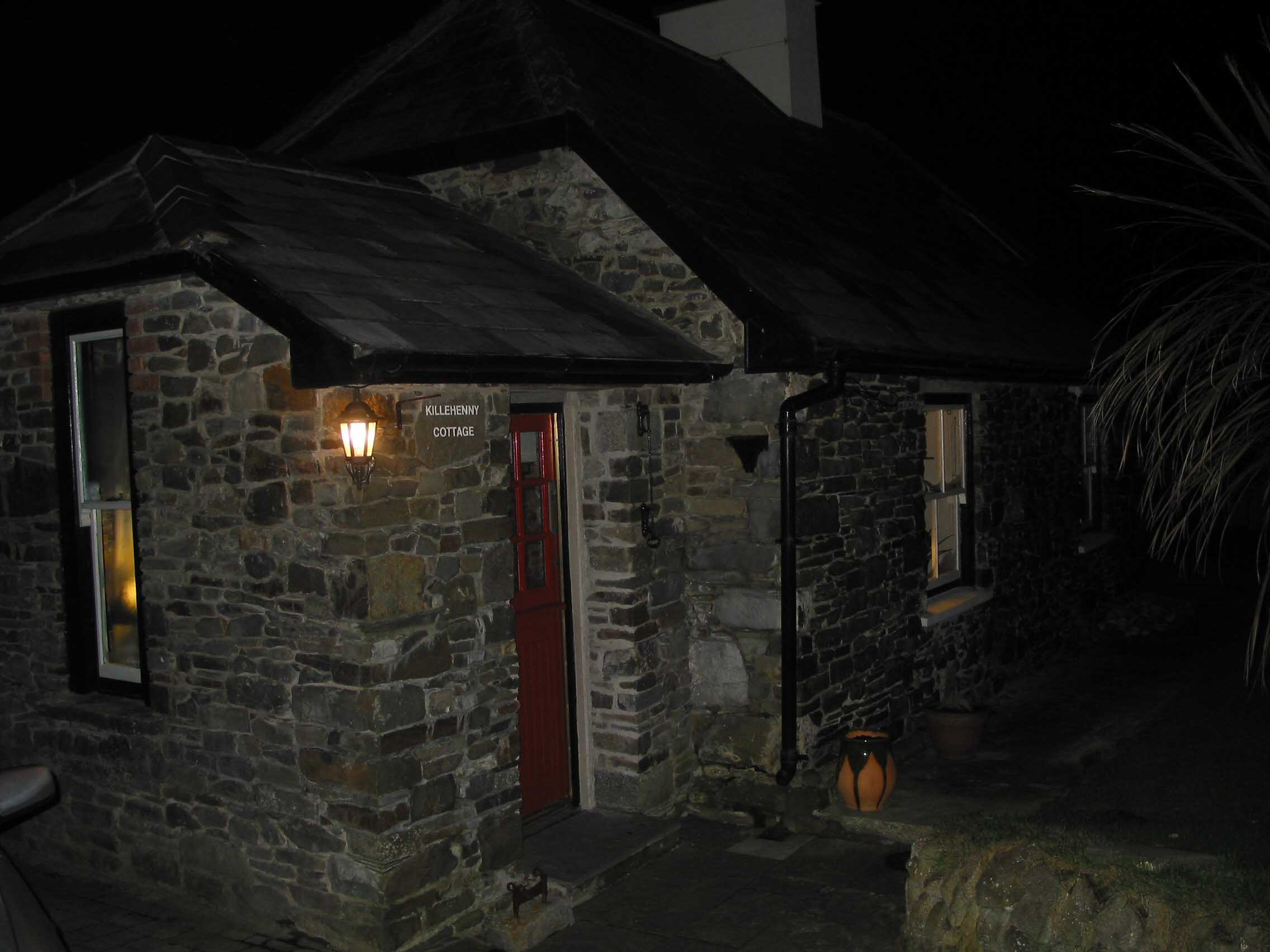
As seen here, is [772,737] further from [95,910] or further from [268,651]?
[95,910]

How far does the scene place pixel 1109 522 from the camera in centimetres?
1386

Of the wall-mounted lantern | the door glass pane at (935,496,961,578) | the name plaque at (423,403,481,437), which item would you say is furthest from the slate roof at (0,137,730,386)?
the door glass pane at (935,496,961,578)

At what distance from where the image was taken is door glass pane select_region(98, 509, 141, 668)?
268 inches

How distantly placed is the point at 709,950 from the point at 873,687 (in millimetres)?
2993

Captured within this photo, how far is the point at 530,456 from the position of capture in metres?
7.32

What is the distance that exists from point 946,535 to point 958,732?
7.28ft

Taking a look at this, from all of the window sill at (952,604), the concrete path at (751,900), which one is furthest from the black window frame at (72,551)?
the window sill at (952,604)

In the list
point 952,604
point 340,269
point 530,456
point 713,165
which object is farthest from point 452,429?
point 952,604

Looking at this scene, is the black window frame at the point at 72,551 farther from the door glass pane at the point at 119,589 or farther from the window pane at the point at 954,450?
the window pane at the point at 954,450

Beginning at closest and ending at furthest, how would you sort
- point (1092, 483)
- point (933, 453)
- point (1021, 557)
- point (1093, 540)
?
point (933, 453)
point (1021, 557)
point (1093, 540)
point (1092, 483)

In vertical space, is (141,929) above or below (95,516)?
below

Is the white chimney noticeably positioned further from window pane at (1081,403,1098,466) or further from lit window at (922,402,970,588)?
window pane at (1081,403,1098,466)

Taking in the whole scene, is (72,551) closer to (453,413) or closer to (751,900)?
(453,413)

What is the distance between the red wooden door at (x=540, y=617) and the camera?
7.18 metres
